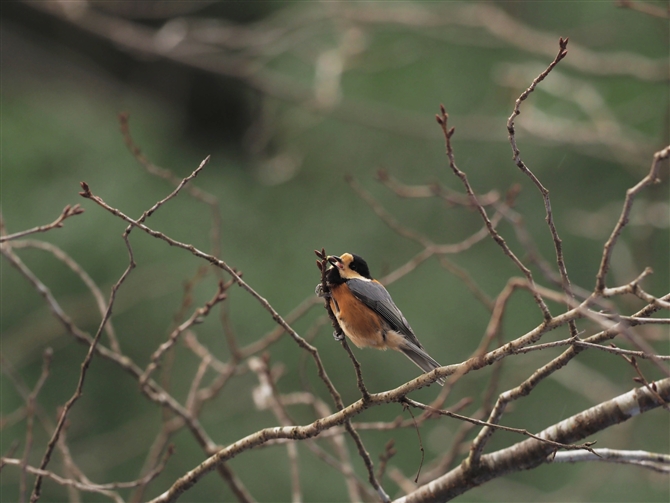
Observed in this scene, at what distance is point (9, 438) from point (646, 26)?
620 centimetres

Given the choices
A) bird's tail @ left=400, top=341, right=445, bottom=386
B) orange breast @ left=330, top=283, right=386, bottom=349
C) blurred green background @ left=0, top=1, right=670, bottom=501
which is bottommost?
bird's tail @ left=400, top=341, right=445, bottom=386

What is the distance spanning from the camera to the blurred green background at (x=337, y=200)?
15.7 ft

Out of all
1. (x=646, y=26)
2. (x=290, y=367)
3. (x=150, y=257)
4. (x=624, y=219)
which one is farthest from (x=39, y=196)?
(x=646, y=26)

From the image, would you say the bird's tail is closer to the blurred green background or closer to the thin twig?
the thin twig

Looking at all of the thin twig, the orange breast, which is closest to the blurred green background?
the orange breast

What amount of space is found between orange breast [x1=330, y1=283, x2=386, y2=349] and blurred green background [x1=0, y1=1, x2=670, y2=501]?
1.77 m

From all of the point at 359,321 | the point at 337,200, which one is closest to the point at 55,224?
the point at 359,321

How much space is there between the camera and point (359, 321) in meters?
2.49

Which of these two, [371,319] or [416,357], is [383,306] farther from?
[416,357]

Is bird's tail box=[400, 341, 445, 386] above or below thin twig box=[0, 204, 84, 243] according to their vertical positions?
below

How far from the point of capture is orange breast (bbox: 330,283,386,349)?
8.10ft

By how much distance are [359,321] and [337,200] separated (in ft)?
11.5

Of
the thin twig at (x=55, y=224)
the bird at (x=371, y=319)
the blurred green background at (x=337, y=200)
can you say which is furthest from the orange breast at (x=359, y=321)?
the blurred green background at (x=337, y=200)

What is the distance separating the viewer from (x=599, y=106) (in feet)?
16.1
